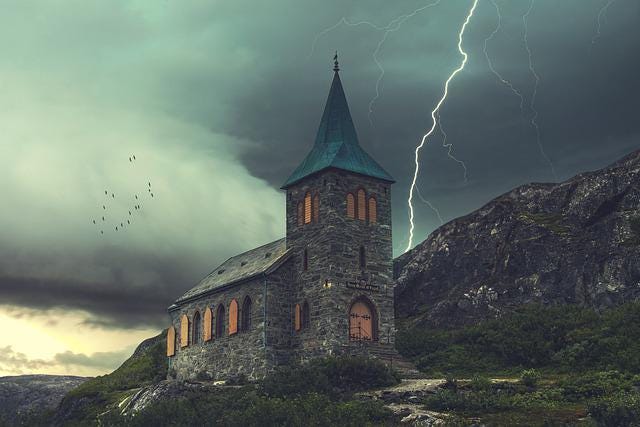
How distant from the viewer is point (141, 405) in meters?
34.9

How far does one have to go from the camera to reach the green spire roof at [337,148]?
4091 cm

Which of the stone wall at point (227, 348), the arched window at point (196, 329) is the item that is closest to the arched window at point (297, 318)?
the stone wall at point (227, 348)

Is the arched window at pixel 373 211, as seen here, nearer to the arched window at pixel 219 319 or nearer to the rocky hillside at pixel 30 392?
the arched window at pixel 219 319

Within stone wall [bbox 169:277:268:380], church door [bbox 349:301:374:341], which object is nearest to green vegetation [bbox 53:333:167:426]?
stone wall [bbox 169:277:268:380]

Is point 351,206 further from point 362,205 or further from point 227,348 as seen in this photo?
point 227,348

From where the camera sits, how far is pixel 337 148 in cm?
4162

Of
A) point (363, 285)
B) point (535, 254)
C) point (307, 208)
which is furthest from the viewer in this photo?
point (535, 254)

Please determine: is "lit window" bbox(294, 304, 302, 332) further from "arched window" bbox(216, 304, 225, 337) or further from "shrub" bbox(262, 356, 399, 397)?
"arched window" bbox(216, 304, 225, 337)

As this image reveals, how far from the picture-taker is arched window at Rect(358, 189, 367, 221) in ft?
133

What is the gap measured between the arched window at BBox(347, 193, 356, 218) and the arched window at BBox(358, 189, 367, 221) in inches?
13.7

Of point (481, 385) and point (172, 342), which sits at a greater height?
point (172, 342)

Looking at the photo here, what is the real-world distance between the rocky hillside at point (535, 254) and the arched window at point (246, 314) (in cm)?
1389

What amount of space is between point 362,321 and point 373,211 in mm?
6008

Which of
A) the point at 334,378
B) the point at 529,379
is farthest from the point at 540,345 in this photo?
the point at 334,378
